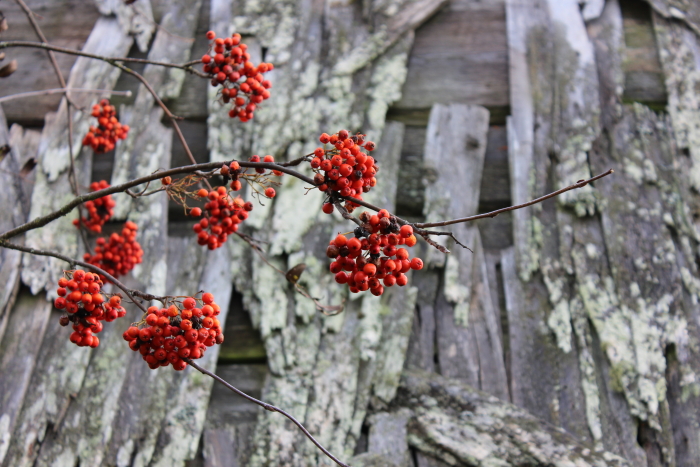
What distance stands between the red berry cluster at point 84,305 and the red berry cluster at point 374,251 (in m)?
0.46

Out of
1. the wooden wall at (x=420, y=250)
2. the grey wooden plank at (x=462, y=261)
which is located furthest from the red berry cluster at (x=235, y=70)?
the grey wooden plank at (x=462, y=261)

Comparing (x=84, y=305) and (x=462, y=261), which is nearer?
(x=84, y=305)

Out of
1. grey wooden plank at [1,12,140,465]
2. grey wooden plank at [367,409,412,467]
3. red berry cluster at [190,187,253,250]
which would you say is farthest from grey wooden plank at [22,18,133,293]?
grey wooden plank at [367,409,412,467]

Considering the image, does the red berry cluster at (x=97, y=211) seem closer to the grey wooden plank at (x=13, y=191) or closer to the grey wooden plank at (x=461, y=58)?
the grey wooden plank at (x=13, y=191)

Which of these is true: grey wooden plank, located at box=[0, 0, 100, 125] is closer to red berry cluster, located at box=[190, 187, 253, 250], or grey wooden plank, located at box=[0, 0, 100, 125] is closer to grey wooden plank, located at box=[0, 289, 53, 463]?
grey wooden plank, located at box=[0, 289, 53, 463]

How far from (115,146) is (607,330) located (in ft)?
6.58

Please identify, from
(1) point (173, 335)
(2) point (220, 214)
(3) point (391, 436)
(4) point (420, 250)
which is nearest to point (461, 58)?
(4) point (420, 250)

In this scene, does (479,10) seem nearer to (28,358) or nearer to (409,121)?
(409,121)

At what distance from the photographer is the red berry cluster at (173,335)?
933 mm

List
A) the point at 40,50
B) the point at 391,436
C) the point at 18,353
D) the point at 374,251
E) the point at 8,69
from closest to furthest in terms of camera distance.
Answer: the point at 374,251 → the point at 8,69 → the point at 391,436 → the point at 18,353 → the point at 40,50

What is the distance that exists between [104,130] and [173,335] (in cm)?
128

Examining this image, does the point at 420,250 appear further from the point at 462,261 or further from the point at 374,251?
the point at 374,251

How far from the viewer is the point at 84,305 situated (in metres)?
0.99

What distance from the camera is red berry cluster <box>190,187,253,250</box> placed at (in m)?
1.22
